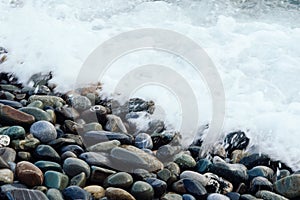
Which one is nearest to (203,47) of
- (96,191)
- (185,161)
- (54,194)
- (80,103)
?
(80,103)

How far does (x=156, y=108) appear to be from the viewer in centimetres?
279

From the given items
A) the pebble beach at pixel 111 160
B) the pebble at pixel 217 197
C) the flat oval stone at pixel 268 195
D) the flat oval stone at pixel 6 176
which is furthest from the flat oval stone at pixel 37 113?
the flat oval stone at pixel 268 195

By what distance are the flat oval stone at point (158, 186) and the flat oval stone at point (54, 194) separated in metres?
0.42

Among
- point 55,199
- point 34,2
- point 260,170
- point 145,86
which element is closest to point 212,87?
point 145,86

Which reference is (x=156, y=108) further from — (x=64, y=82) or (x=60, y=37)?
(x=60, y=37)

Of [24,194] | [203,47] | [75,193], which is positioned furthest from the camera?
[203,47]

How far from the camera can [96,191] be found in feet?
6.47

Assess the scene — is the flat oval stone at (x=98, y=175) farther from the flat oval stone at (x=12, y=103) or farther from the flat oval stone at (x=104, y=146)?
the flat oval stone at (x=12, y=103)

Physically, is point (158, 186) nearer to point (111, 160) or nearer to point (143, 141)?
point (111, 160)

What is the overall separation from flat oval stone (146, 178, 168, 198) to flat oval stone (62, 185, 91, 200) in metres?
0.31

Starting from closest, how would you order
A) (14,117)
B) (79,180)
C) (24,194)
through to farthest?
(24,194), (79,180), (14,117)

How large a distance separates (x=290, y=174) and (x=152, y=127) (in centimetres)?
80

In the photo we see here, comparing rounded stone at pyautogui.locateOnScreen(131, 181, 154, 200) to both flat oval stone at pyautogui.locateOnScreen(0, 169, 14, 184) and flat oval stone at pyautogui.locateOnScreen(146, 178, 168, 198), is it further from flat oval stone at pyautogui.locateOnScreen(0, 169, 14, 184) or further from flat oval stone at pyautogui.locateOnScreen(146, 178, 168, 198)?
flat oval stone at pyautogui.locateOnScreen(0, 169, 14, 184)

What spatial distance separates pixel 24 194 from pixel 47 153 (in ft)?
1.19
